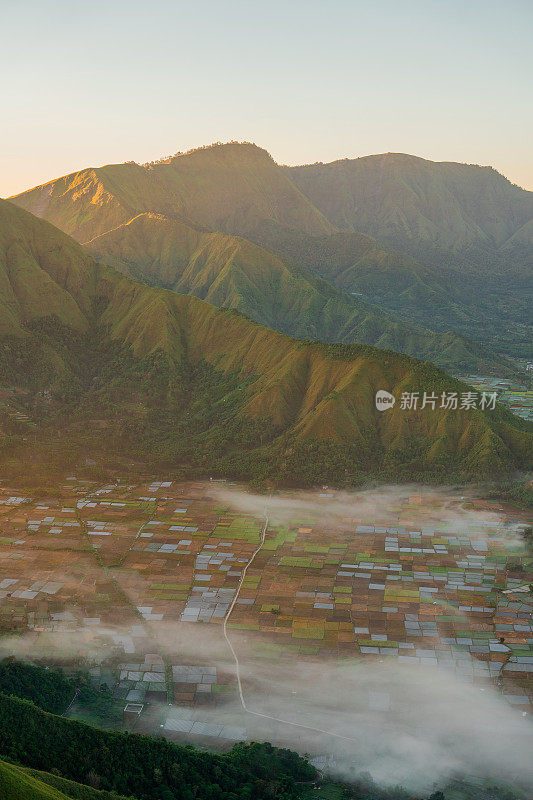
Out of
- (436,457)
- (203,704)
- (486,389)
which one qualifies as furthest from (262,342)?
(203,704)

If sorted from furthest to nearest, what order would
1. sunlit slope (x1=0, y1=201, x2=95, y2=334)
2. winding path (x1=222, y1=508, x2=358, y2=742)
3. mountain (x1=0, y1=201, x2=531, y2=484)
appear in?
sunlit slope (x1=0, y1=201, x2=95, y2=334) → mountain (x1=0, y1=201, x2=531, y2=484) → winding path (x1=222, y1=508, x2=358, y2=742)

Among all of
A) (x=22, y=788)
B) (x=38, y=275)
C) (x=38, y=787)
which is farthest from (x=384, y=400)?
(x=38, y=275)

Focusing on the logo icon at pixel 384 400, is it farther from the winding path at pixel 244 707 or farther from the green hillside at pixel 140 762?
the green hillside at pixel 140 762

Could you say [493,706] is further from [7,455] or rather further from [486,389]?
[486,389]

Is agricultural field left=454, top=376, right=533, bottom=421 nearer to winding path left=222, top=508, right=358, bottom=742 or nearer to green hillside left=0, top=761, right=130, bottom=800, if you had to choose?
winding path left=222, top=508, right=358, bottom=742

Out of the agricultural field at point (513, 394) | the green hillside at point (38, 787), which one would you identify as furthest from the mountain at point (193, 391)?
the green hillside at point (38, 787)

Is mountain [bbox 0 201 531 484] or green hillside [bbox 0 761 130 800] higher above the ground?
mountain [bbox 0 201 531 484]

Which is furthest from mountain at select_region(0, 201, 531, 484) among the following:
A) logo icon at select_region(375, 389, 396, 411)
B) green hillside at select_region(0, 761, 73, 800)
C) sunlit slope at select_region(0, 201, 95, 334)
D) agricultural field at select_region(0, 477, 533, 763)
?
green hillside at select_region(0, 761, 73, 800)
